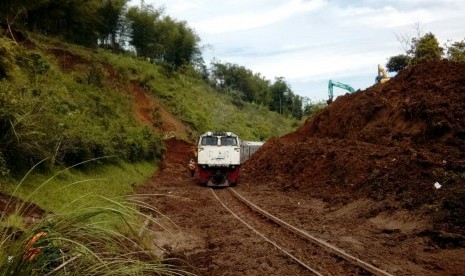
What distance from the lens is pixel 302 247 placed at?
1002cm

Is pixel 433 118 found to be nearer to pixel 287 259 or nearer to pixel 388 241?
pixel 388 241

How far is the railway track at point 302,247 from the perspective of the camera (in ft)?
26.8

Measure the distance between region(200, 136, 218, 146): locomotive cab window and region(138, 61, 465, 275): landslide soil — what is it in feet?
7.05

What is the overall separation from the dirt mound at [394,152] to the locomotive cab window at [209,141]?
310 cm

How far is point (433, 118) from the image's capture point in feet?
53.3

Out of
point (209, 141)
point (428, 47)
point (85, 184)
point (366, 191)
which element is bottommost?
point (366, 191)

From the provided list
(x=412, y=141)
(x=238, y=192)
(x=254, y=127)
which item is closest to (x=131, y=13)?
(x=254, y=127)

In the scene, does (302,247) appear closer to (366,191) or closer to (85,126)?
(366,191)

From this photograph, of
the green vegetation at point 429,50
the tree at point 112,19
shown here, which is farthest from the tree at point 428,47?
the tree at point 112,19

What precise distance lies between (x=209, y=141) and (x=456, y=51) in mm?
16653

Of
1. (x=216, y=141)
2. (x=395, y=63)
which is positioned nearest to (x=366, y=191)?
(x=216, y=141)

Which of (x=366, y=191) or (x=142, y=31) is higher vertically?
(x=142, y=31)

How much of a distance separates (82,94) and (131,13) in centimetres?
3959

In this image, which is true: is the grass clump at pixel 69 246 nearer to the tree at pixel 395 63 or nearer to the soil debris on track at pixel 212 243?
the soil debris on track at pixel 212 243
